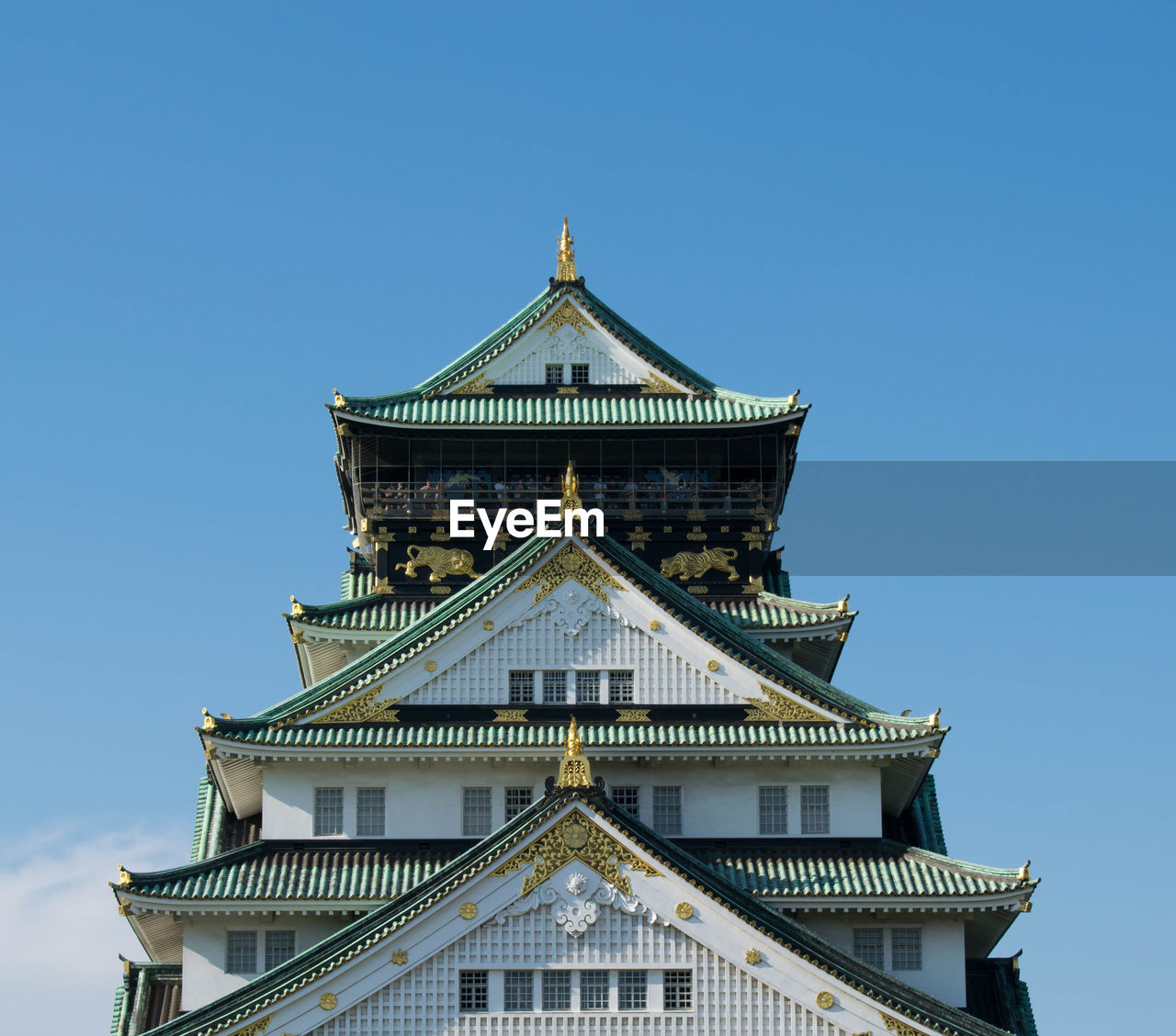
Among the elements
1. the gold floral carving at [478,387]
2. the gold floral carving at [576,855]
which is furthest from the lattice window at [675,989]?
the gold floral carving at [478,387]

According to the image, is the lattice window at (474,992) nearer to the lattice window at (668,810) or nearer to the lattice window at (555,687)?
the lattice window at (668,810)

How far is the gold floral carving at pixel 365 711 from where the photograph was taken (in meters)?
52.7

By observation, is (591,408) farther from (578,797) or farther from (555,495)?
(578,797)

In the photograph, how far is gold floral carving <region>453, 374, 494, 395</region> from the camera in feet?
208

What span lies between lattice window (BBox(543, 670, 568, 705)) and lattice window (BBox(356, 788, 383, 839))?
431 cm

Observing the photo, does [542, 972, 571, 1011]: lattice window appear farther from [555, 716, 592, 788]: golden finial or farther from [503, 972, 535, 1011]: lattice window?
[555, 716, 592, 788]: golden finial

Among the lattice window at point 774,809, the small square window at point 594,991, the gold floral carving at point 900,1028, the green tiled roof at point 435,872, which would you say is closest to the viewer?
the gold floral carving at point 900,1028

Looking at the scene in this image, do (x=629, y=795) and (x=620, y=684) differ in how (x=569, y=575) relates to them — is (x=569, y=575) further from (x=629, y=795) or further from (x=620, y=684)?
(x=629, y=795)

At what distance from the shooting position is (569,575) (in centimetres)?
5419

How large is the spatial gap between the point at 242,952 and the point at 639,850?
10.2 meters

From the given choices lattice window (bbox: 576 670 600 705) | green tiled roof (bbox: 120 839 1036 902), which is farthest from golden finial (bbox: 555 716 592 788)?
lattice window (bbox: 576 670 600 705)

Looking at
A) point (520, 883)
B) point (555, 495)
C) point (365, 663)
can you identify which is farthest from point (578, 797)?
point (555, 495)

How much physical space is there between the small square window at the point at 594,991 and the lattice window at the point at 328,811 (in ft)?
27.5

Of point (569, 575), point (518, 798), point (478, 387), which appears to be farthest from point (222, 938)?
point (478, 387)
